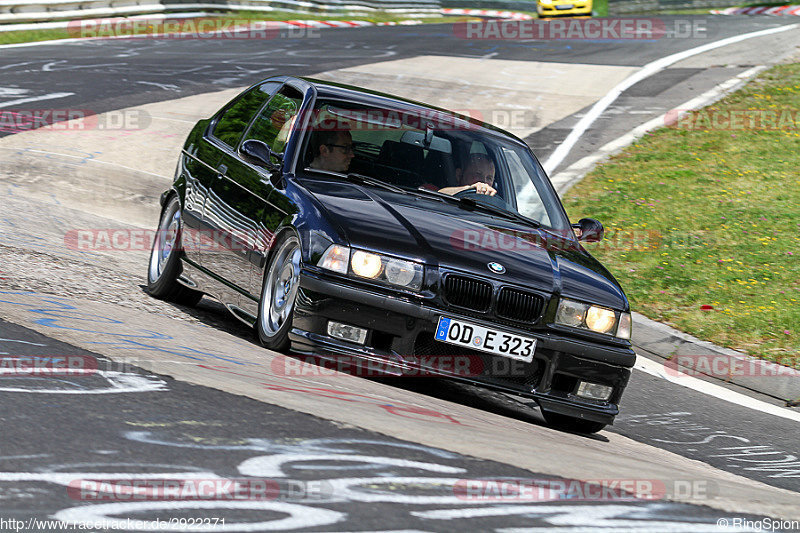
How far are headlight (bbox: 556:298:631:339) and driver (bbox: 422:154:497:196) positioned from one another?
1.31 meters

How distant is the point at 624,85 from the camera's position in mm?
21516

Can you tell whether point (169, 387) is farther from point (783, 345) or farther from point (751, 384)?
point (783, 345)

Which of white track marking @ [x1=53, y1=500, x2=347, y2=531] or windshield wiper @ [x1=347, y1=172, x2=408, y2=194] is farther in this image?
windshield wiper @ [x1=347, y1=172, x2=408, y2=194]

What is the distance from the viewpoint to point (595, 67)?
78.0ft

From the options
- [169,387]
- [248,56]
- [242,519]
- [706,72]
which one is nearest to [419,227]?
[169,387]

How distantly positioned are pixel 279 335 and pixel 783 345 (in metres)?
4.55

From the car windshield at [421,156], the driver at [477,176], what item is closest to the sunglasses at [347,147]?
the car windshield at [421,156]

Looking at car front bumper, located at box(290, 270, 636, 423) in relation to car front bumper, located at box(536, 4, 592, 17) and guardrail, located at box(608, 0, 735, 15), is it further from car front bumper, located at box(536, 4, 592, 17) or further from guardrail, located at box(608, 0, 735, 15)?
guardrail, located at box(608, 0, 735, 15)

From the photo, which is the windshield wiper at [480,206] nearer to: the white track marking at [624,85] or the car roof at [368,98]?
the car roof at [368,98]

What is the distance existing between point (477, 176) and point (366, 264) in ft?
5.28

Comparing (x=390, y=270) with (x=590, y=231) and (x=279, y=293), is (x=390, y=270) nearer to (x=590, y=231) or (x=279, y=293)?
(x=279, y=293)


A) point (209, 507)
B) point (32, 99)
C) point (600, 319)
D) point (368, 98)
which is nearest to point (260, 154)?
point (368, 98)

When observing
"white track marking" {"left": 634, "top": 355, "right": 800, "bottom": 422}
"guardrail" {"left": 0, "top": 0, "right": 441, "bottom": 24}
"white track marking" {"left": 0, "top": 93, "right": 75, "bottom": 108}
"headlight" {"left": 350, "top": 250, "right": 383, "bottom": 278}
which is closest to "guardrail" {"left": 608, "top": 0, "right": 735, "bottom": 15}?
"guardrail" {"left": 0, "top": 0, "right": 441, "bottom": 24}

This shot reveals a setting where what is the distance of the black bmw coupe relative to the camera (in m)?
5.93
